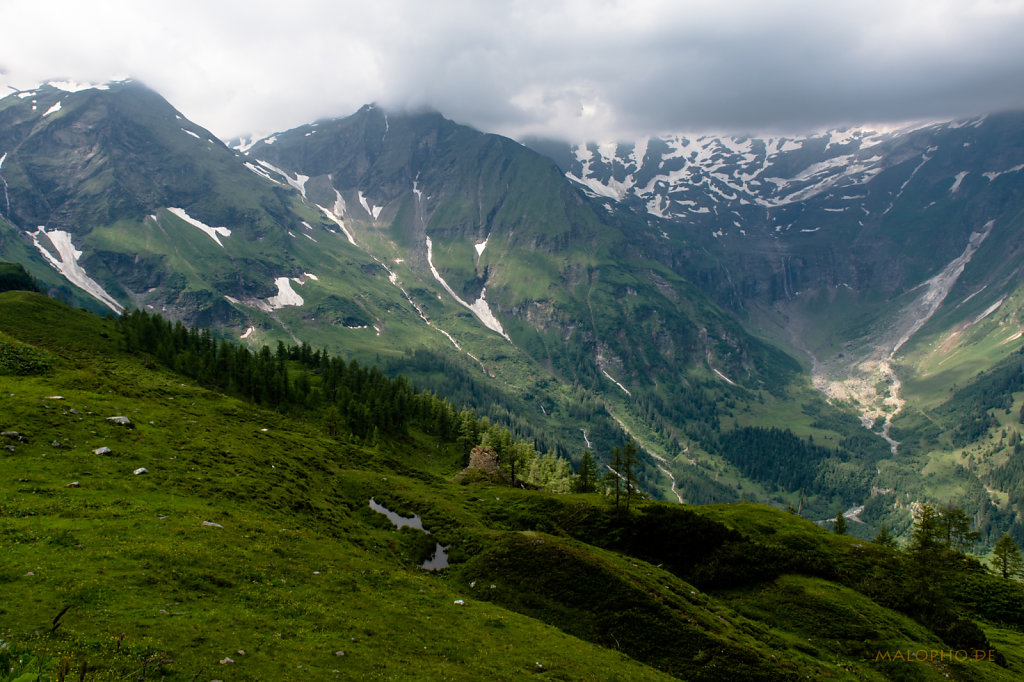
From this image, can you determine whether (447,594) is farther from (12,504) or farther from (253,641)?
(12,504)

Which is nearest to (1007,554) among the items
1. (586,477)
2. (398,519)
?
(586,477)

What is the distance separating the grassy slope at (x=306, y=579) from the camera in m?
25.5

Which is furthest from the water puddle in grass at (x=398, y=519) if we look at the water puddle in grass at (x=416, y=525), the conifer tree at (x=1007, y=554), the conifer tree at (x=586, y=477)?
the conifer tree at (x=1007, y=554)

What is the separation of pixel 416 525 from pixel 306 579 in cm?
2717

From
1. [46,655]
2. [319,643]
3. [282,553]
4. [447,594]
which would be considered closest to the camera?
[46,655]

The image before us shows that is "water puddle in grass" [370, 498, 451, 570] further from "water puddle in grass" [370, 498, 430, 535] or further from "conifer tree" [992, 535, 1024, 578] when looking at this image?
"conifer tree" [992, 535, 1024, 578]

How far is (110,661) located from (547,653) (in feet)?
82.6

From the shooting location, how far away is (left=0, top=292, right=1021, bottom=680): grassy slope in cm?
2545

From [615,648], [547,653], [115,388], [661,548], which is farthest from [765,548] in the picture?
[115,388]

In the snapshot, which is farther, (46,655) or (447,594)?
(447,594)

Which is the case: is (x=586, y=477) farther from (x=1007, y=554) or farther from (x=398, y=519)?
(x=1007, y=554)

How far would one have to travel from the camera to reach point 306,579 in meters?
35.6

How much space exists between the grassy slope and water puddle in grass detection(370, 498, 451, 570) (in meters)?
1.38

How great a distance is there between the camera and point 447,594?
4272cm
